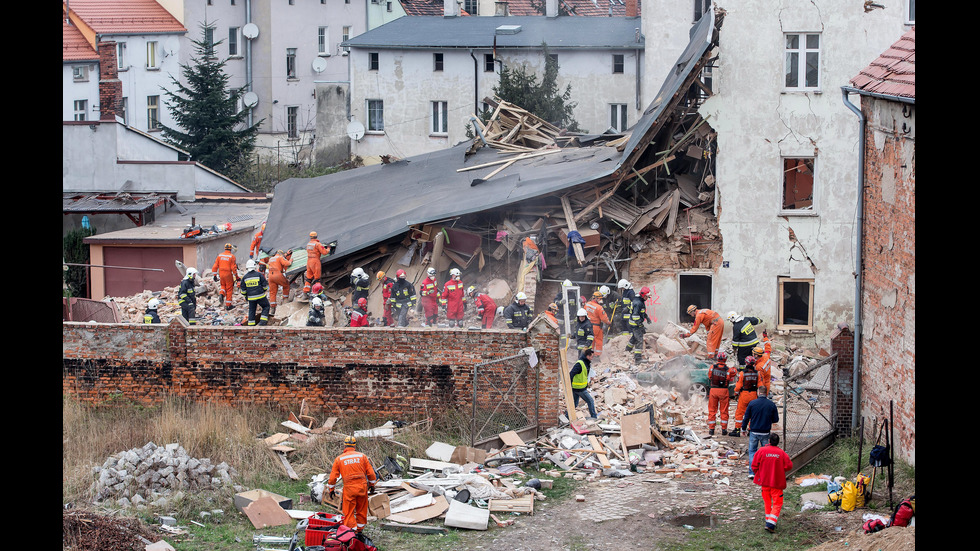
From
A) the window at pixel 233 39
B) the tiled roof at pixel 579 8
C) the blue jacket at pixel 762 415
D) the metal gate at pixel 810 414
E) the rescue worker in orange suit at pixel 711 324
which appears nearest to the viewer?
the blue jacket at pixel 762 415

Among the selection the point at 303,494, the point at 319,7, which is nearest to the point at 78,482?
the point at 303,494

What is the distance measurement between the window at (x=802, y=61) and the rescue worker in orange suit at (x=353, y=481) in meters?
13.6

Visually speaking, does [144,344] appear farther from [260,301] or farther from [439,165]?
[439,165]

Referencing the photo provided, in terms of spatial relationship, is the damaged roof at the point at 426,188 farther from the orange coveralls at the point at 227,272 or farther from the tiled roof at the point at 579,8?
the tiled roof at the point at 579,8

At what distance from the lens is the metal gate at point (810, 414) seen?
45.6 feet

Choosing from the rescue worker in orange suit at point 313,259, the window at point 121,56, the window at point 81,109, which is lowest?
the rescue worker in orange suit at point 313,259

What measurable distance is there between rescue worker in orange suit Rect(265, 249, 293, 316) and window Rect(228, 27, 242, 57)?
33405 mm

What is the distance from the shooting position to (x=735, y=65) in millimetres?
20781

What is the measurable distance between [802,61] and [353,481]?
1417 centimetres

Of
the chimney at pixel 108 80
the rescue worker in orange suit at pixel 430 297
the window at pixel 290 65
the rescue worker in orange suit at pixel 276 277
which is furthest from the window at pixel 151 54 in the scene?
the rescue worker in orange suit at pixel 430 297

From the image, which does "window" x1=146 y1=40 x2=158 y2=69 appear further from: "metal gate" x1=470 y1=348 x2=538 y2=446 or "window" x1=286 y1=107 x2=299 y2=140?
"metal gate" x1=470 y1=348 x2=538 y2=446

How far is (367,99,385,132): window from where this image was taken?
42.2m

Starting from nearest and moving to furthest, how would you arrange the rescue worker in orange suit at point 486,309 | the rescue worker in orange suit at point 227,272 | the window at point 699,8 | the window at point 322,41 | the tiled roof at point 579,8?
the rescue worker in orange suit at point 486,309
the rescue worker in orange suit at point 227,272
the window at point 699,8
the window at point 322,41
the tiled roof at point 579,8

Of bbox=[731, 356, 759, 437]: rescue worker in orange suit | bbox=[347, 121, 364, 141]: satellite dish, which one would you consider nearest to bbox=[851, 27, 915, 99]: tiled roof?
bbox=[731, 356, 759, 437]: rescue worker in orange suit
